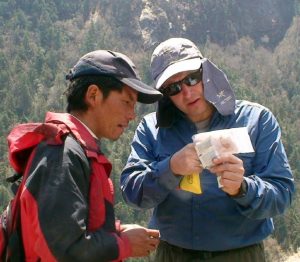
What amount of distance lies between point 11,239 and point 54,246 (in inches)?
7.1

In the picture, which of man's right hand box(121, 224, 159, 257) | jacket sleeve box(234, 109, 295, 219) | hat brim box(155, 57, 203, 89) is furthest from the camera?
hat brim box(155, 57, 203, 89)

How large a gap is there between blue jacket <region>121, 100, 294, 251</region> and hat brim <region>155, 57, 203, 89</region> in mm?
249

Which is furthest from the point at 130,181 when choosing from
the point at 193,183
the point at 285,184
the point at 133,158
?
the point at 285,184

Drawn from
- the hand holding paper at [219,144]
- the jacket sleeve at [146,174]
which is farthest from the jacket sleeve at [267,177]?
the jacket sleeve at [146,174]

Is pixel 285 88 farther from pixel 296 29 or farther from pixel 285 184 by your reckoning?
pixel 285 184

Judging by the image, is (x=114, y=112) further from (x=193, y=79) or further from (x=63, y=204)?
(x=193, y=79)

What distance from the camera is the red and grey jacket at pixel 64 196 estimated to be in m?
1.67

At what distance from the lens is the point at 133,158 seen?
2.54m

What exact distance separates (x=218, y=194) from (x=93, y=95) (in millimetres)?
765

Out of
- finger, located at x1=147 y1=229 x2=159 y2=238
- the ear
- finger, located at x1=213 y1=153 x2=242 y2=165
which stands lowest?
finger, located at x1=147 y1=229 x2=159 y2=238

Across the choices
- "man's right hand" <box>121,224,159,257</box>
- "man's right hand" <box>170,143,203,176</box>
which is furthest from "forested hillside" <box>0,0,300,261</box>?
"man's right hand" <box>121,224,159,257</box>

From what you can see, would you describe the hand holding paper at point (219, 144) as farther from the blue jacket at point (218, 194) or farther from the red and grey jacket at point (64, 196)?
the red and grey jacket at point (64, 196)

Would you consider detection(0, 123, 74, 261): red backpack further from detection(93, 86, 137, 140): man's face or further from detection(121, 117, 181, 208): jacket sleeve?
detection(121, 117, 181, 208): jacket sleeve

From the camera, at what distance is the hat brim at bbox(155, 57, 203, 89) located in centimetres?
244
